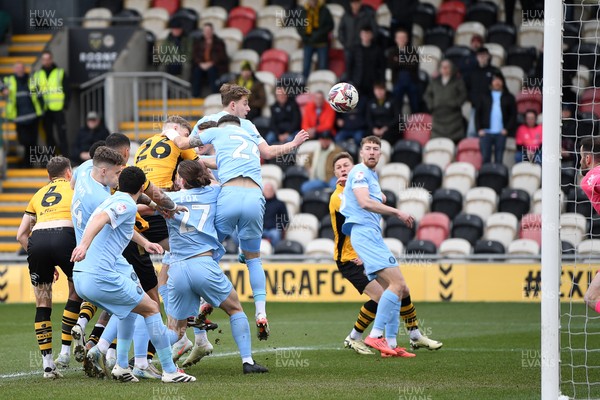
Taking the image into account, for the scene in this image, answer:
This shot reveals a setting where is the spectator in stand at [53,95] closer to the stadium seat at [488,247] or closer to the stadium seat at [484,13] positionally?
the stadium seat at [484,13]

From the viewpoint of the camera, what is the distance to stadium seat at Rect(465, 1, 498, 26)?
76.2ft

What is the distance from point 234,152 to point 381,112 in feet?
35.6

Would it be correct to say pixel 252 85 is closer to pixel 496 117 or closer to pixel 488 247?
pixel 496 117

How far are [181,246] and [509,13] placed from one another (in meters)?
14.9

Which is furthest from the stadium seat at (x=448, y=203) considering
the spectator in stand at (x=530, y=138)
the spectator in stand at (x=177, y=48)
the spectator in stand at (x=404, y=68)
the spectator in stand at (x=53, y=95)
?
the spectator in stand at (x=53, y=95)

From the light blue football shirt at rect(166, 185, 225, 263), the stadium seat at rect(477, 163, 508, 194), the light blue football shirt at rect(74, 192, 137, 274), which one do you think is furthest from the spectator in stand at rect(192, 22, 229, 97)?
the light blue football shirt at rect(74, 192, 137, 274)

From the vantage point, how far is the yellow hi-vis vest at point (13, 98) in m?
22.9

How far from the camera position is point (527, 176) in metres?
20.2

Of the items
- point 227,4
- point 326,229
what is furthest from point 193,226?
point 227,4

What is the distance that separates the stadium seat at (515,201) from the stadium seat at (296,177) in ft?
12.4

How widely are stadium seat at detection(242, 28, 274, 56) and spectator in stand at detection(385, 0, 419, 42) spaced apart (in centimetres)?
262

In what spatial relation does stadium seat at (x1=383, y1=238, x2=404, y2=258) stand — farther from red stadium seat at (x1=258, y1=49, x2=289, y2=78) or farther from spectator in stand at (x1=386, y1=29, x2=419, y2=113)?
red stadium seat at (x1=258, y1=49, x2=289, y2=78)

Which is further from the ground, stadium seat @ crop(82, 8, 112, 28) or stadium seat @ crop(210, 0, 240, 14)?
stadium seat @ crop(210, 0, 240, 14)

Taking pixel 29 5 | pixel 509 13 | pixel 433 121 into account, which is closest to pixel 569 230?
pixel 433 121
